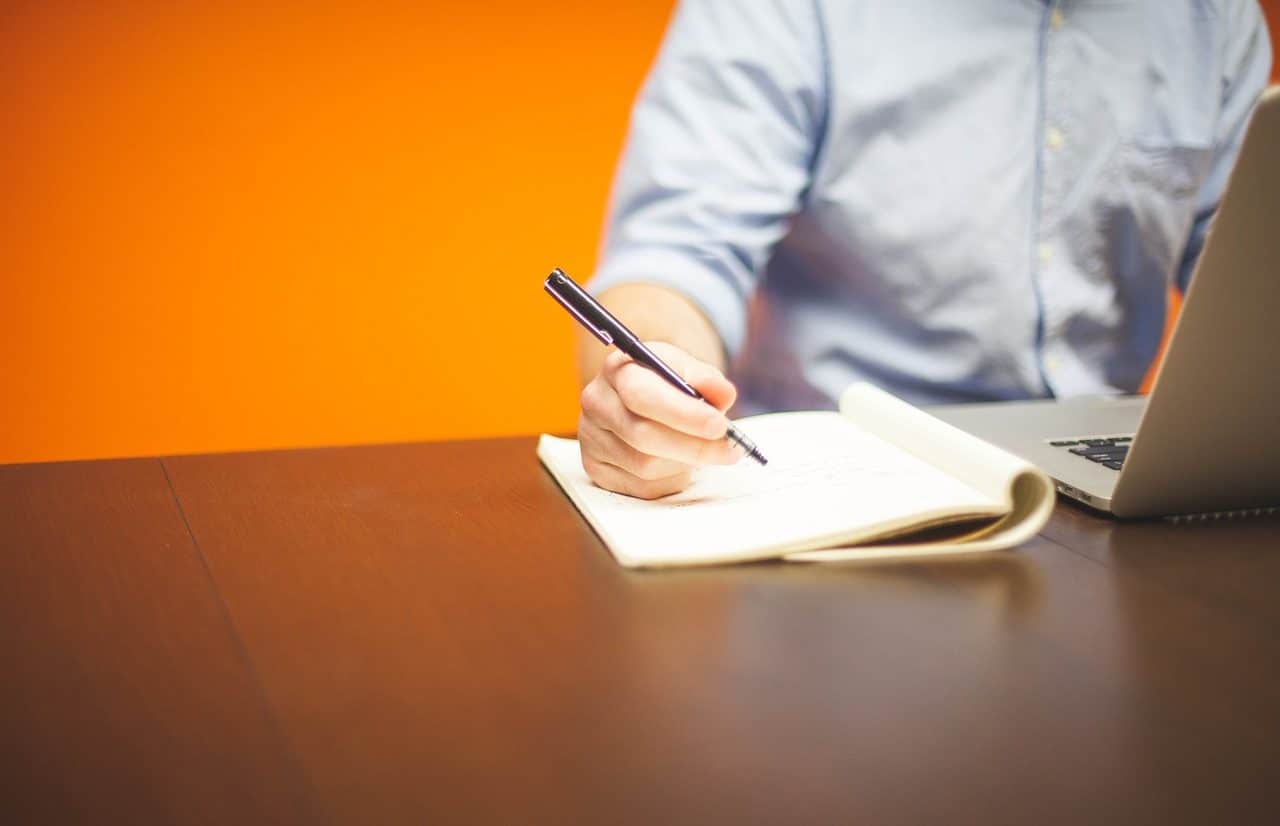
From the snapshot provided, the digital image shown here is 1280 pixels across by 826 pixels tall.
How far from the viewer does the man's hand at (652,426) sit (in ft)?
1.91

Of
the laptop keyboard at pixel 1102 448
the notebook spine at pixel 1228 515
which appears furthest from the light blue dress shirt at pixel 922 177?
the notebook spine at pixel 1228 515

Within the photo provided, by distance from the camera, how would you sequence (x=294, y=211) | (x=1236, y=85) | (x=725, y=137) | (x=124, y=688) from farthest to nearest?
(x=294, y=211) < (x=1236, y=85) < (x=725, y=137) < (x=124, y=688)

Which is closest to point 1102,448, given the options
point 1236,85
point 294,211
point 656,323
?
point 656,323

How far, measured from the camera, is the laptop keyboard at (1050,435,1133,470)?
2.28 feet

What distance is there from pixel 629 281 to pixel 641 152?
0.17 m

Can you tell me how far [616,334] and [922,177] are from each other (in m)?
0.57

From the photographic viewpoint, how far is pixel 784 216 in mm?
1081

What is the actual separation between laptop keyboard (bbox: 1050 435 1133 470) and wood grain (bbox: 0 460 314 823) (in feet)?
1.73

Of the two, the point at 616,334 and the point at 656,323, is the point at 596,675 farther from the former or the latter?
the point at 656,323

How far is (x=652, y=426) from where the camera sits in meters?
0.60

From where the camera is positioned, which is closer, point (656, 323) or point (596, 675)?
point (596, 675)

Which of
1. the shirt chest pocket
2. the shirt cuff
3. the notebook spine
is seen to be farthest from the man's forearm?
the shirt chest pocket

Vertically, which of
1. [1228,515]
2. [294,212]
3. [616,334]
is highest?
[616,334]

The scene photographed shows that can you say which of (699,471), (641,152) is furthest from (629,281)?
(699,471)
